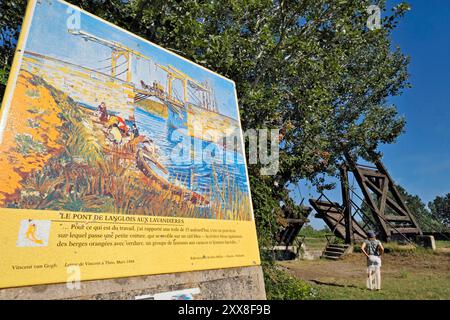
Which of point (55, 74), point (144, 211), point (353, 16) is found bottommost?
point (144, 211)

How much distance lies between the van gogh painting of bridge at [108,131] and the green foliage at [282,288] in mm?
2586

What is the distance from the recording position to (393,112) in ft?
48.1

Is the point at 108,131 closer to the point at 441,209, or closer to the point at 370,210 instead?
the point at 370,210

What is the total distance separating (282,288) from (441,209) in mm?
97546

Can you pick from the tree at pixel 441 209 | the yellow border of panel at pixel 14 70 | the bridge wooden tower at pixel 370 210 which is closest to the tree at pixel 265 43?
the yellow border of panel at pixel 14 70

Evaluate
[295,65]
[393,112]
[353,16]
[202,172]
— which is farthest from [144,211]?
[393,112]

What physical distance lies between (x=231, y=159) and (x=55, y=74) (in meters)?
2.49

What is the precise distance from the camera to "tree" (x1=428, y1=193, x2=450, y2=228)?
269 feet

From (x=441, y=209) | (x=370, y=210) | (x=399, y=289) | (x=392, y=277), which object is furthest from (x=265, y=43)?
(x=441, y=209)

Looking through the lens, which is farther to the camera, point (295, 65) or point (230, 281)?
point (295, 65)

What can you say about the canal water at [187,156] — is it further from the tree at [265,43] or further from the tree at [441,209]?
the tree at [441,209]
